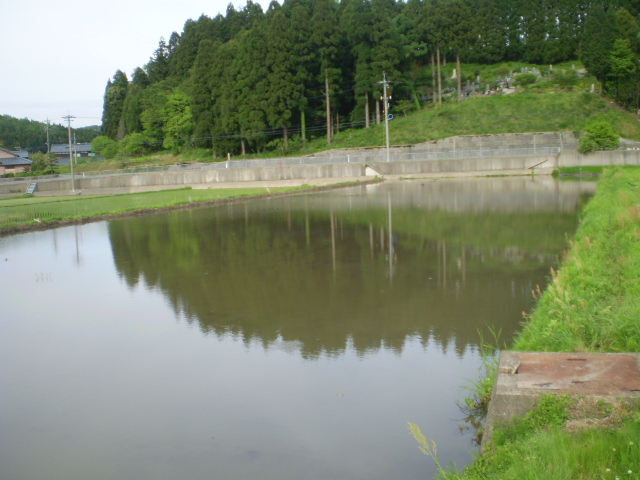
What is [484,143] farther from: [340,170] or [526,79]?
[526,79]

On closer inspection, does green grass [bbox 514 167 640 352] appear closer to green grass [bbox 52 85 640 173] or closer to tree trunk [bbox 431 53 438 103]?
green grass [bbox 52 85 640 173]

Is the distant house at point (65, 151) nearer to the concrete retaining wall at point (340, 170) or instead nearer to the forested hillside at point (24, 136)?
the forested hillside at point (24, 136)

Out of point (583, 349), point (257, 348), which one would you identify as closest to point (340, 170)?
point (257, 348)

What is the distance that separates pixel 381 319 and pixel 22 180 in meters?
42.1

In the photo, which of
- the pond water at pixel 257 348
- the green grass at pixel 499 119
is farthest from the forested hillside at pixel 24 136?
the pond water at pixel 257 348

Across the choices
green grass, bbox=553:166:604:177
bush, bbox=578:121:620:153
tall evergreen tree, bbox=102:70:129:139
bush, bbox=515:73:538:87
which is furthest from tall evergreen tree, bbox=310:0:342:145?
tall evergreen tree, bbox=102:70:129:139

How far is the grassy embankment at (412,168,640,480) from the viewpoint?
3240mm

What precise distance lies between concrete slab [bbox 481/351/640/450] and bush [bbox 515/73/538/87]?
179ft

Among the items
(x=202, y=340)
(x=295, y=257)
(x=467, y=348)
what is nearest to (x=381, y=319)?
(x=467, y=348)

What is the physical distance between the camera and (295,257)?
12594 mm

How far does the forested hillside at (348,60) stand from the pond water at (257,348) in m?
36.5

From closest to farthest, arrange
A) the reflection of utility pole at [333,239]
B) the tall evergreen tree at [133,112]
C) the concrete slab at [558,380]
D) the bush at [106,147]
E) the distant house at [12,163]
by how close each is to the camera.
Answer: the concrete slab at [558,380]
the reflection of utility pole at [333,239]
the distant house at [12,163]
the tall evergreen tree at [133,112]
the bush at [106,147]

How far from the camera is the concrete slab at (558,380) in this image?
396 centimetres

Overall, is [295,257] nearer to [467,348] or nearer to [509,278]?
[509,278]
